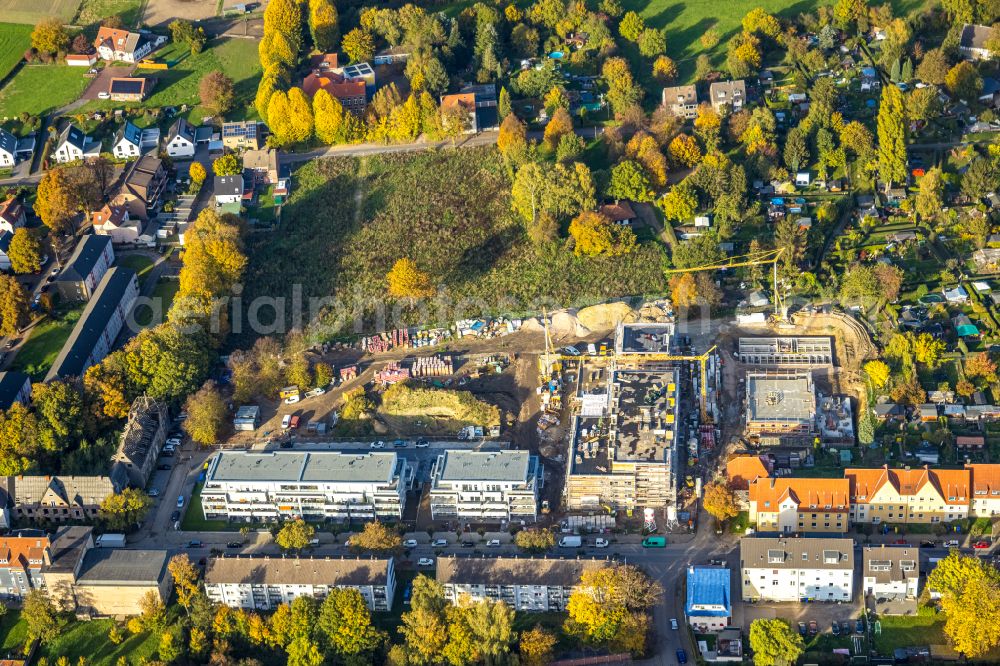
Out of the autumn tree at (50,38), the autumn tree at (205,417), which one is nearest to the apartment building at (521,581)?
the autumn tree at (205,417)

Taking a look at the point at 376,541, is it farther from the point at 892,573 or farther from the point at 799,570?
the point at 892,573

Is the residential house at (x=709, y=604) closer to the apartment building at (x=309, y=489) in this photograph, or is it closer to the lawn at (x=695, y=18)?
the apartment building at (x=309, y=489)

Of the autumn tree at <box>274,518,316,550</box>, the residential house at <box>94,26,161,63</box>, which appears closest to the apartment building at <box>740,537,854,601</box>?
the autumn tree at <box>274,518,316,550</box>

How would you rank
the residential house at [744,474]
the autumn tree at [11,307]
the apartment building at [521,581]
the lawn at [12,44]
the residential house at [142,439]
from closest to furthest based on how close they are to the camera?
the apartment building at [521,581]
the residential house at [744,474]
the residential house at [142,439]
the autumn tree at [11,307]
the lawn at [12,44]

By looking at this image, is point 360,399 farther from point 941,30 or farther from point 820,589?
point 941,30

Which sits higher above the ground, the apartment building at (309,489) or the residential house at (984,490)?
the apartment building at (309,489)

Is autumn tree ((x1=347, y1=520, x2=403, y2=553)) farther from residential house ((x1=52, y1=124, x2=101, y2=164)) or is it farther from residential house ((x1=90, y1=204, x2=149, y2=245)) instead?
residential house ((x1=52, y1=124, x2=101, y2=164))

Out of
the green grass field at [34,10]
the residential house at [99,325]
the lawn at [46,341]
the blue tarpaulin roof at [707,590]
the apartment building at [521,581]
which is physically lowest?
the blue tarpaulin roof at [707,590]
